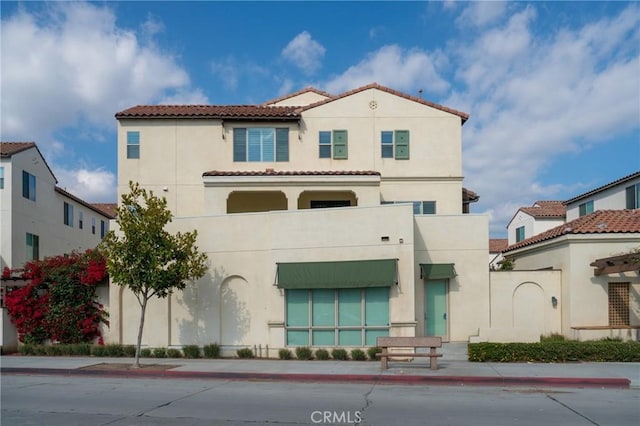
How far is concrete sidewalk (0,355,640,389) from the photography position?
44.5 feet

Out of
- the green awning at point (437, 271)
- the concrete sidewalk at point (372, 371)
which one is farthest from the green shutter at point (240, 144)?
the concrete sidewalk at point (372, 371)

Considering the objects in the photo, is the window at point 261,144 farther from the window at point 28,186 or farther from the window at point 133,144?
the window at point 28,186

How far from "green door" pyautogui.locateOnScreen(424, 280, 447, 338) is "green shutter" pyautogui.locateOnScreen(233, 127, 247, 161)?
1009cm

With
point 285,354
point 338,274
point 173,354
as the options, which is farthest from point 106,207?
point 338,274

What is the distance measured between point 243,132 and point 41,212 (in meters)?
15.5

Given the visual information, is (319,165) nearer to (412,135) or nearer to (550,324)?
(412,135)

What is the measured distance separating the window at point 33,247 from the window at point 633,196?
1308 inches

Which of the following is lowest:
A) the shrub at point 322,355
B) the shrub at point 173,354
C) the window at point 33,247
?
the shrub at point 173,354

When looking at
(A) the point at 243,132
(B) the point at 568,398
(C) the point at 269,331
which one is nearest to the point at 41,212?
(A) the point at 243,132

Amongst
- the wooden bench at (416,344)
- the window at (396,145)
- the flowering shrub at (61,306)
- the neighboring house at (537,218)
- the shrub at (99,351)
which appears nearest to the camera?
the wooden bench at (416,344)

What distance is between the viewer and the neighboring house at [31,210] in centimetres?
2922

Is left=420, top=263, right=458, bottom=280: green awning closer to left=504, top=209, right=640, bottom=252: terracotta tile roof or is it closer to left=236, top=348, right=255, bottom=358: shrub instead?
left=504, top=209, right=640, bottom=252: terracotta tile roof

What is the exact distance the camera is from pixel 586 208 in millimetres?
36344

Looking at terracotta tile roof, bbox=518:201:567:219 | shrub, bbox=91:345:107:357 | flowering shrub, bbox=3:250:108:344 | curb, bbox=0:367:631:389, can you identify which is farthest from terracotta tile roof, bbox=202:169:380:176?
terracotta tile roof, bbox=518:201:567:219
